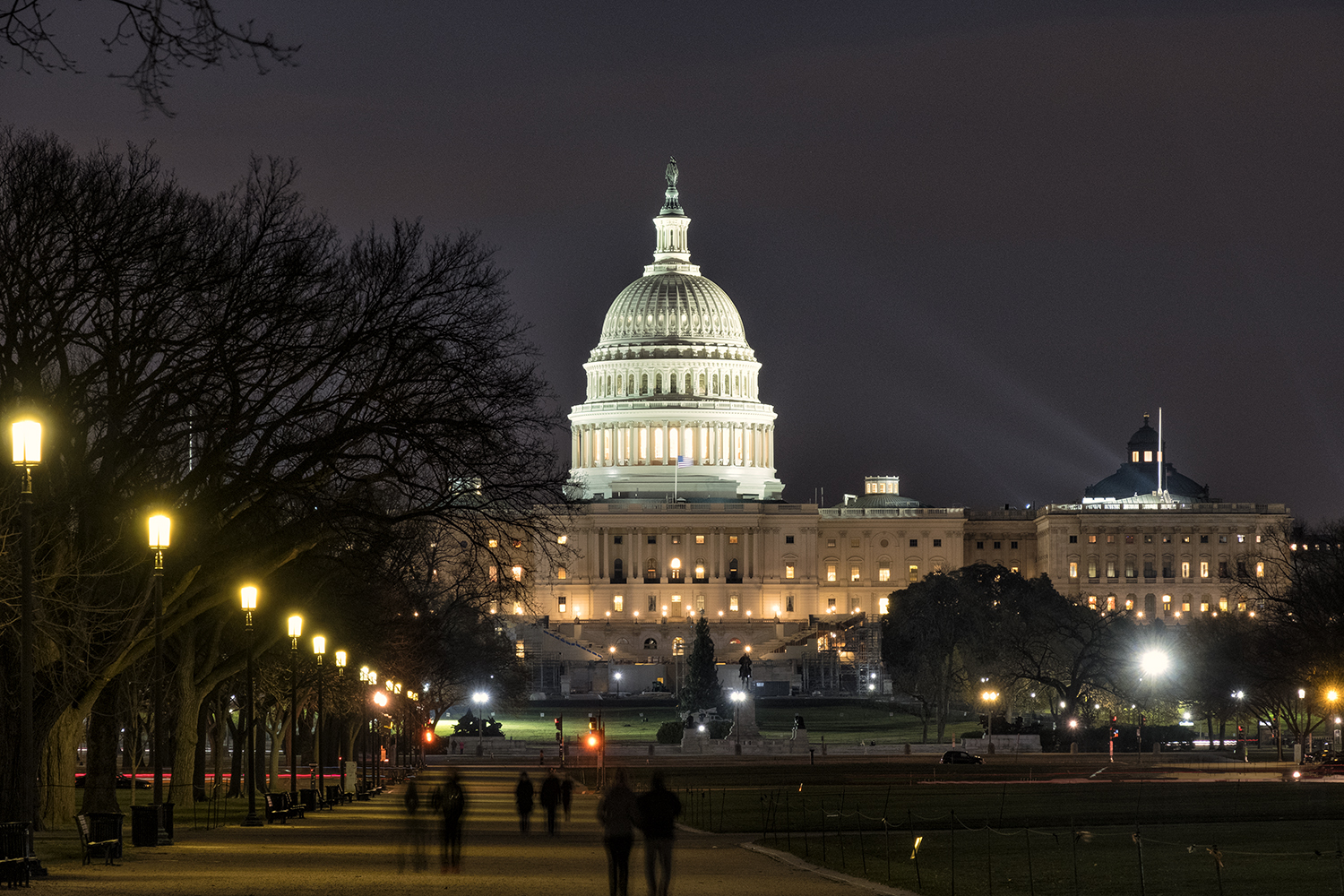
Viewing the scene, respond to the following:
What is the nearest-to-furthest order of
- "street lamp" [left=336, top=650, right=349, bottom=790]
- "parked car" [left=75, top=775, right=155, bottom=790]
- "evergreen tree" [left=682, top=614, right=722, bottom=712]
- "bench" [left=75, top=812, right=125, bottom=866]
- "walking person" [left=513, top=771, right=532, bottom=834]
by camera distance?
"bench" [left=75, top=812, right=125, bottom=866]
"walking person" [left=513, top=771, right=532, bottom=834]
"street lamp" [left=336, top=650, right=349, bottom=790]
"parked car" [left=75, top=775, right=155, bottom=790]
"evergreen tree" [left=682, top=614, right=722, bottom=712]

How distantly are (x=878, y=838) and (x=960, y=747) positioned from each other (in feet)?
176

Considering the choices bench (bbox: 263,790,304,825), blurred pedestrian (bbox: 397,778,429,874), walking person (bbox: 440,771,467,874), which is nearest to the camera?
walking person (bbox: 440,771,467,874)

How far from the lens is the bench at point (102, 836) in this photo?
3073 centimetres

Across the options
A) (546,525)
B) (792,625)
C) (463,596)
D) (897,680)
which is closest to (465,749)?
(463,596)

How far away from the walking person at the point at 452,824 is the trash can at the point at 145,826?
19.8 feet

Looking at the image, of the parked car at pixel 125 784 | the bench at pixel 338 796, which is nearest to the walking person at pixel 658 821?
the bench at pixel 338 796

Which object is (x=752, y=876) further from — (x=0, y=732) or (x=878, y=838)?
(x=0, y=732)

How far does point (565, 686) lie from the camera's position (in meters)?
166

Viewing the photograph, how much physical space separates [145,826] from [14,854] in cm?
780

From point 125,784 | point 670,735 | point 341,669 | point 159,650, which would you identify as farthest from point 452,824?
point 670,735

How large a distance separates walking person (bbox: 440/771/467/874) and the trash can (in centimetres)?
605

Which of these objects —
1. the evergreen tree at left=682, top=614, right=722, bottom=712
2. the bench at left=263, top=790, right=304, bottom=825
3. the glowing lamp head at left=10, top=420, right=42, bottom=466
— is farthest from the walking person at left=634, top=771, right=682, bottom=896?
the evergreen tree at left=682, top=614, right=722, bottom=712

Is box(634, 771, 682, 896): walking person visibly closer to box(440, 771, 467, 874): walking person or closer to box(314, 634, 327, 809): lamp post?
box(440, 771, 467, 874): walking person

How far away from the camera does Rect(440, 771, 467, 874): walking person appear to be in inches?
1221
